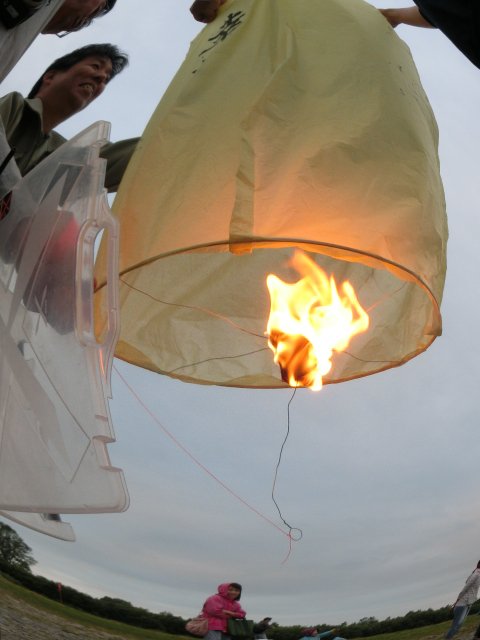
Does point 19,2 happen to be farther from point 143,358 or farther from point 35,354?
point 143,358

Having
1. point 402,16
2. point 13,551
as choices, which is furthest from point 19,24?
point 13,551

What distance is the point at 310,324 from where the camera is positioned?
5.88ft

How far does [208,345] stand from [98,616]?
260 cm

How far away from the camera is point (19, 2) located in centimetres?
112

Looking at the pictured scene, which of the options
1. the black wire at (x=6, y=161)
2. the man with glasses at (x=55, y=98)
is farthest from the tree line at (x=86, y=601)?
the black wire at (x=6, y=161)

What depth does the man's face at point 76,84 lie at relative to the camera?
166cm

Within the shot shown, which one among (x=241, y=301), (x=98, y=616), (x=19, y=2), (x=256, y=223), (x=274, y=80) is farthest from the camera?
(x=98, y=616)

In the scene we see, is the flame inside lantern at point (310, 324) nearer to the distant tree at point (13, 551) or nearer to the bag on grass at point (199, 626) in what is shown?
the bag on grass at point (199, 626)

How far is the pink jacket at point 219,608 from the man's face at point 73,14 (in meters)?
2.41

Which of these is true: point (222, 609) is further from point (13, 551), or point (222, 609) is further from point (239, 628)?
point (13, 551)

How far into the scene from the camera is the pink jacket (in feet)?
10.3

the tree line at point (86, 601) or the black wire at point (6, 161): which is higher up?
the black wire at point (6, 161)

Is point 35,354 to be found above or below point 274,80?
below

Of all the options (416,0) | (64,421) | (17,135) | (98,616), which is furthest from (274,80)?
(98,616)
